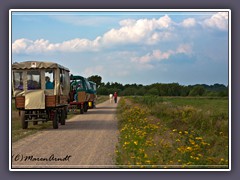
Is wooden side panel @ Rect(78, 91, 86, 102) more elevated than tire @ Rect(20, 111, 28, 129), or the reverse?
wooden side panel @ Rect(78, 91, 86, 102)

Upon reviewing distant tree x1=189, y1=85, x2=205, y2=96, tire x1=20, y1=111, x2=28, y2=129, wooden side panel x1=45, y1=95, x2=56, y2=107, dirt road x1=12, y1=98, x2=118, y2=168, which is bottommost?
dirt road x1=12, y1=98, x2=118, y2=168

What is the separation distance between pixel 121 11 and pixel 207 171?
4178 mm

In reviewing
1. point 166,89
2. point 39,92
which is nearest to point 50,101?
point 39,92

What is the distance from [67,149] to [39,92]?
600cm

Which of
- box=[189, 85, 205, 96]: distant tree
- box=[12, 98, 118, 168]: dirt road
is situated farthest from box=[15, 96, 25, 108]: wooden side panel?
box=[189, 85, 205, 96]: distant tree

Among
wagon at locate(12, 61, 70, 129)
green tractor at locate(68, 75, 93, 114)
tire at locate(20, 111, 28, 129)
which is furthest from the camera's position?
green tractor at locate(68, 75, 93, 114)

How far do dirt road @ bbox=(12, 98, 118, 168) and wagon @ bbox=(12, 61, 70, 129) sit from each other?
3.19 feet

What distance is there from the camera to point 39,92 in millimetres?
19906

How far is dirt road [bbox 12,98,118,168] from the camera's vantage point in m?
11.9

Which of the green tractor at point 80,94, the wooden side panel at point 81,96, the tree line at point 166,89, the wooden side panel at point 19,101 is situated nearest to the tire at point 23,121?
the wooden side panel at point 19,101

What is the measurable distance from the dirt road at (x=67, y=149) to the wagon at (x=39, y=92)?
0.97 metres

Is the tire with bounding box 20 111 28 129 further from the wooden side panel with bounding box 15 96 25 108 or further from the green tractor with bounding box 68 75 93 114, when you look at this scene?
the green tractor with bounding box 68 75 93 114
